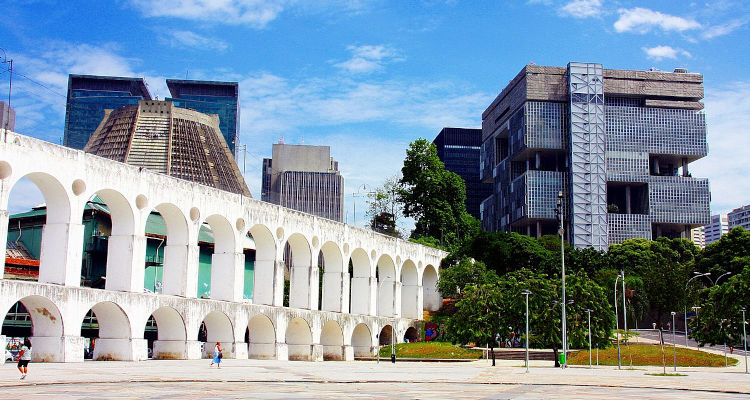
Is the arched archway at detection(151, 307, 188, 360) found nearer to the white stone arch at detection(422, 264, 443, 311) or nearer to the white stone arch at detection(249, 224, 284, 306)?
the white stone arch at detection(249, 224, 284, 306)

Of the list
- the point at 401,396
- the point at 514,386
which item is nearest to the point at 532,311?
the point at 514,386

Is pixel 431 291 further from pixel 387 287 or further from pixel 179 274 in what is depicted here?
pixel 179 274

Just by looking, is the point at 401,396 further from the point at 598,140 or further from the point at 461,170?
the point at 461,170

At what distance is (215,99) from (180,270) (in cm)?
14936

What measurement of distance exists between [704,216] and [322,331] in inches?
2867

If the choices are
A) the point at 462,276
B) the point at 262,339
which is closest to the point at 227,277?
the point at 262,339

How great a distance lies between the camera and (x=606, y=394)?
25.8 meters

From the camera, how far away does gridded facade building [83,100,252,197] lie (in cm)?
11988

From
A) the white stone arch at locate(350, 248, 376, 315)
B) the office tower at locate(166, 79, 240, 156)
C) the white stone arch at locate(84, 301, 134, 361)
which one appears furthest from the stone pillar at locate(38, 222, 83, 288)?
the office tower at locate(166, 79, 240, 156)

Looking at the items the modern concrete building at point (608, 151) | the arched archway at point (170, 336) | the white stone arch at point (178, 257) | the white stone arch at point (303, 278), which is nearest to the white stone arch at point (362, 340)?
the white stone arch at point (303, 278)

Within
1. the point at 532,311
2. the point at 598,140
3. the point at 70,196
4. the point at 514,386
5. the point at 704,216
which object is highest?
the point at 598,140

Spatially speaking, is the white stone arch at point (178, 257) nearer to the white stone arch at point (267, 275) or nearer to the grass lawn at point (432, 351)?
the white stone arch at point (267, 275)

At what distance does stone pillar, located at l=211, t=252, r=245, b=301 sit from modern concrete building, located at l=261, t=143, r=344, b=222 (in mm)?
85171

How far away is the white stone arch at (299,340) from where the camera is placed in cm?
5478
